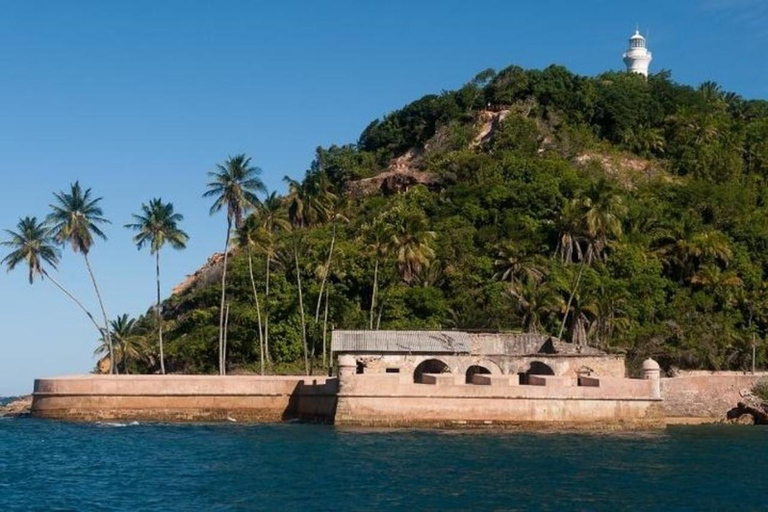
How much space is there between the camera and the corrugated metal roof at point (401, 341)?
49.1 metres

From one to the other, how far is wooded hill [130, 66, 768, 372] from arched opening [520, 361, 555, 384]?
9538 mm

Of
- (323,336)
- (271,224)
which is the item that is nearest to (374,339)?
(323,336)

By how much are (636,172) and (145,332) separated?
43.8m

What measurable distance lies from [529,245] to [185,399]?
30089 millimetres

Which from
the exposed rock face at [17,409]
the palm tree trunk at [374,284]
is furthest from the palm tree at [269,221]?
the exposed rock face at [17,409]

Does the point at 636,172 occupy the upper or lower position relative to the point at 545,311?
upper

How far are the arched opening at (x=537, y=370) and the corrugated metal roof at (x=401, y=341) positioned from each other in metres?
3.29

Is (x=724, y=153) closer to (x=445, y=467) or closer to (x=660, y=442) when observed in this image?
(x=660, y=442)

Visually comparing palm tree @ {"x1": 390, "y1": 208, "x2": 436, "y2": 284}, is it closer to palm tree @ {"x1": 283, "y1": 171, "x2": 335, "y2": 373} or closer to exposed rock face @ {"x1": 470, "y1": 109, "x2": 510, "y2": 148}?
palm tree @ {"x1": 283, "y1": 171, "x2": 335, "y2": 373}

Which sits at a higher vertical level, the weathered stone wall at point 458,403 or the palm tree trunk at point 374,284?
the palm tree trunk at point 374,284

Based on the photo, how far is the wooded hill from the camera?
6147 centimetres

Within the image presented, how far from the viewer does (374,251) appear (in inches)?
2552

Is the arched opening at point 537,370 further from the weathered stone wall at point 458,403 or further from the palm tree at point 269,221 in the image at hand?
the palm tree at point 269,221

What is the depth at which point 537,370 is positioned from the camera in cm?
5072
